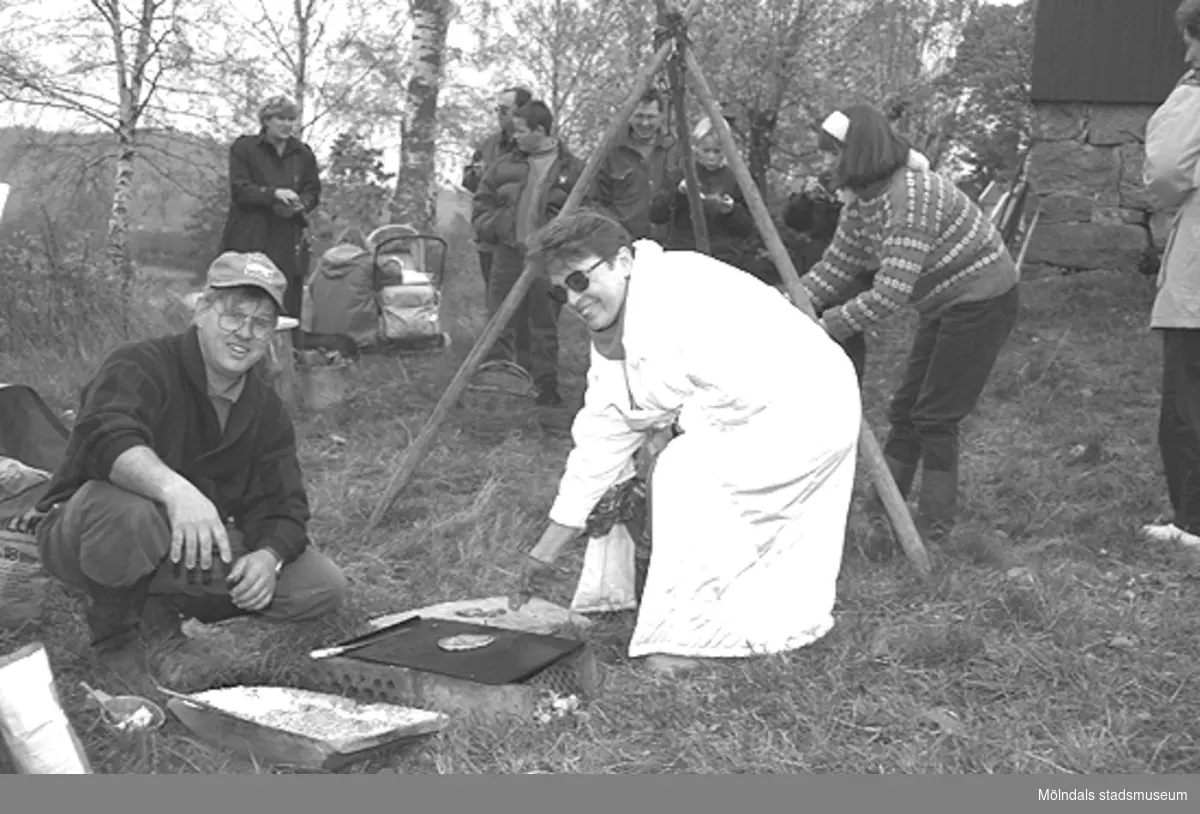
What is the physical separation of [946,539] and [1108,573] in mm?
600

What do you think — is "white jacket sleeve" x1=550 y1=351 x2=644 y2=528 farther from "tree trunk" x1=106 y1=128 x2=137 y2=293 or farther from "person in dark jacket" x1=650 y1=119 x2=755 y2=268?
"tree trunk" x1=106 y1=128 x2=137 y2=293

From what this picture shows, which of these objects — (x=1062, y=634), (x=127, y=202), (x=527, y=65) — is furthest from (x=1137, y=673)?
(x=527, y=65)

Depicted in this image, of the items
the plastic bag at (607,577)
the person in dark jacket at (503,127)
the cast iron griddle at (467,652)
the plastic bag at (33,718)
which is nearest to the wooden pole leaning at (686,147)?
the plastic bag at (607,577)

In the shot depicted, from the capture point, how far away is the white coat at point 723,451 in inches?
142

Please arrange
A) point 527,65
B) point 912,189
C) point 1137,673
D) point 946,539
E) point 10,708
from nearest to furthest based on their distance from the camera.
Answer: point 10,708 < point 1137,673 < point 912,189 < point 946,539 < point 527,65

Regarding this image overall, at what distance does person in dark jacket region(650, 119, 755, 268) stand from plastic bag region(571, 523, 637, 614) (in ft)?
9.07

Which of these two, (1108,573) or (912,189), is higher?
(912,189)

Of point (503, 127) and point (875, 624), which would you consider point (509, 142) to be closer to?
point (503, 127)

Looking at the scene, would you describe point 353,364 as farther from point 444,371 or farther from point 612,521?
point 612,521

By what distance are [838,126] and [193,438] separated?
2.47 metres

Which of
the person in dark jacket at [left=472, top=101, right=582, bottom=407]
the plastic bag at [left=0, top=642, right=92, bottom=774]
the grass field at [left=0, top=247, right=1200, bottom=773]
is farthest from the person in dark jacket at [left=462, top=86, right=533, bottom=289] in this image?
the plastic bag at [left=0, top=642, right=92, bottom=774]

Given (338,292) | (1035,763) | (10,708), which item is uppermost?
(338,292)

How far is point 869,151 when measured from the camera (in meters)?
4.64

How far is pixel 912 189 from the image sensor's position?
185 inches
